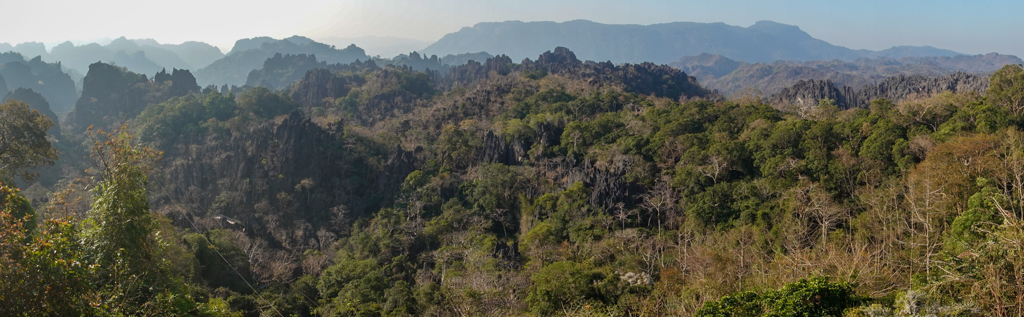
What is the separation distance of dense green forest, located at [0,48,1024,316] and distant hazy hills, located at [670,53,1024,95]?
7963 centimetres

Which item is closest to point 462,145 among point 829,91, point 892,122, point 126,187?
point 892,122

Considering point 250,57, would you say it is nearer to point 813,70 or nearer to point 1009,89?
point 813,70

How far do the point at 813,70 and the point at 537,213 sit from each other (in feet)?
383

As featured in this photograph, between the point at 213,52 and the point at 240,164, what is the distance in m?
159

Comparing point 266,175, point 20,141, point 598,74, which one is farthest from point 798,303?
point 598,74

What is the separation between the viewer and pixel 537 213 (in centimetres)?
2538

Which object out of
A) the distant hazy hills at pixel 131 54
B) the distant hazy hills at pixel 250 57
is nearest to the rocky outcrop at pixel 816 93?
the distant hazy hills at pixel 250 57

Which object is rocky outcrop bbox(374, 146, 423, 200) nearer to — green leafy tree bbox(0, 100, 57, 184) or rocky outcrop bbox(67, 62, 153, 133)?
green leafy tree bbox(0, 100, 57, 184)

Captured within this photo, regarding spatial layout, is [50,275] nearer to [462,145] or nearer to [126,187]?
[126,187]

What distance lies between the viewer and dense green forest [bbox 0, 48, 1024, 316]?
8008 millimetres

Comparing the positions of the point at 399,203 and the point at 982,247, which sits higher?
the point at 982,247

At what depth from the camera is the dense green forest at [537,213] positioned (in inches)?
315

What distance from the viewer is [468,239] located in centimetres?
2409

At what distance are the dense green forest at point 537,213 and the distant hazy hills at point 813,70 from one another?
79626 mm
